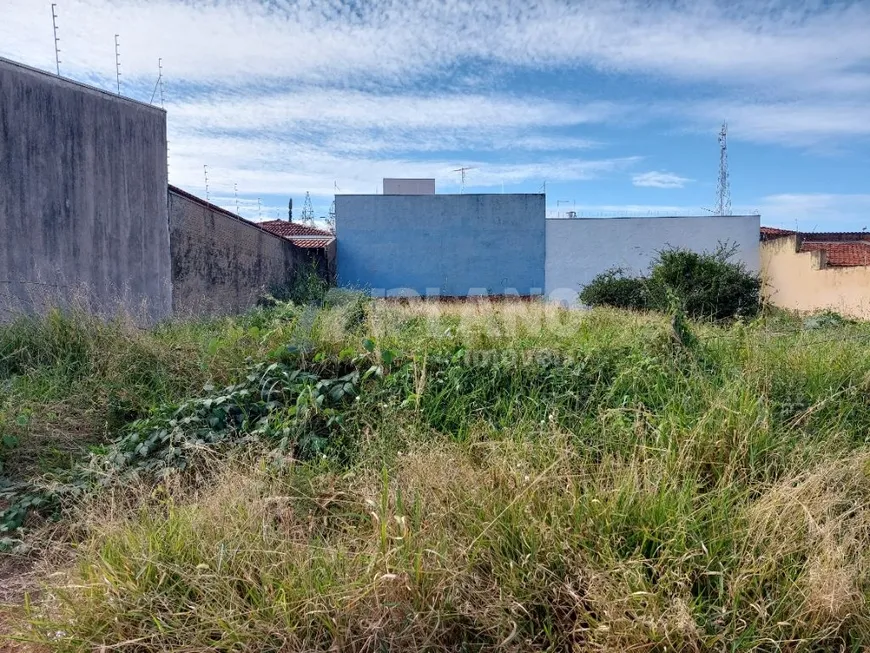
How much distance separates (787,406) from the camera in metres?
3.60

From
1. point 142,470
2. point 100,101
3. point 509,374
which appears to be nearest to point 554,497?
point 509,374

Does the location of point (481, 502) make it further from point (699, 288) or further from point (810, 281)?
point (810, 281)

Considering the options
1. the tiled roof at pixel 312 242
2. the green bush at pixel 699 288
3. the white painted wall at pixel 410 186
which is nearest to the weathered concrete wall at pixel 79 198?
the green bush at pixel 699 288

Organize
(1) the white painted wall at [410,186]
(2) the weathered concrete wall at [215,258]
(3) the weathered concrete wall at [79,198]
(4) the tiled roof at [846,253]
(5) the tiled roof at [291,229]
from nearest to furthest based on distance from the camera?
(3) the weathered concrete wall at [79,198] < (2) the weathered concrete wall at [215,258] < (4) the tiled roof at [846,253] < (5) the tiled roof at [291,229] < (1) the white painted wall at [410,186]

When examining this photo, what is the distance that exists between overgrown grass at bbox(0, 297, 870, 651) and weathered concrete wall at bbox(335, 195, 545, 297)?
701 inches

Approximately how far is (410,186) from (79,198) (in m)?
20.6

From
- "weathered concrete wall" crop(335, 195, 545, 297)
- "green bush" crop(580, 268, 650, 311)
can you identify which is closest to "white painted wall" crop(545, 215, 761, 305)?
"weathered concrete wall" crop(335, 195, 545, 297)

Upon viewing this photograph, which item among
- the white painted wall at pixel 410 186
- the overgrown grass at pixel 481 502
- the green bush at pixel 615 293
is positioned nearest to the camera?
the overgrown grass at pixel 481 502

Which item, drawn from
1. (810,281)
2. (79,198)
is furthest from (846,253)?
(79,198)

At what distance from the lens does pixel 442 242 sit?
22.3 meters

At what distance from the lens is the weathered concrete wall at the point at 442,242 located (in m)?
22.2

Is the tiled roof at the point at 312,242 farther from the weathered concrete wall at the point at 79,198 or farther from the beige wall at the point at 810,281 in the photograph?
the beige wall at the point at 810,281

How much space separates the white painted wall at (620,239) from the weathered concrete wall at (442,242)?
32.1 inches

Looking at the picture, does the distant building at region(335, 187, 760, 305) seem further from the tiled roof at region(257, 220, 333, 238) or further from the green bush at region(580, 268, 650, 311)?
the green bush at region(580, 268, 650, 311)
